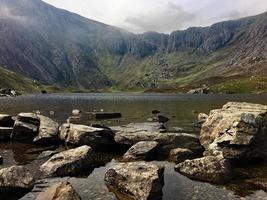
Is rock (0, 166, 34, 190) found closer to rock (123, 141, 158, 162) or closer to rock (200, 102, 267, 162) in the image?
rock (123, 141, 158, 162)

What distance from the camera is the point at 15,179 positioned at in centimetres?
2369

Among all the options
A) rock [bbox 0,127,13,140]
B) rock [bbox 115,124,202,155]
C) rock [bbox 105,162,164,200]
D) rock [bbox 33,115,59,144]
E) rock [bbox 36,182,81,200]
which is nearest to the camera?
rock [bbox 36,182,81,200]

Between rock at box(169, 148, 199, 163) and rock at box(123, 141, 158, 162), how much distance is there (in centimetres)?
185

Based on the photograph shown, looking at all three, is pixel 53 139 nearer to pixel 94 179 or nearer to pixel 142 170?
pixel 94 179

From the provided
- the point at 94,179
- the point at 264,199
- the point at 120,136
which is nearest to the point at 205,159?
the point at 264,199

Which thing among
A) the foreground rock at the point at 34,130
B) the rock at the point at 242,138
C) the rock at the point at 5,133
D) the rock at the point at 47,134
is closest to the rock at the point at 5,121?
the rock at the point at 5,133

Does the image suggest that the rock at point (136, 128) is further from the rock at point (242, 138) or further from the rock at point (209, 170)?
the rock at point (209, 170)

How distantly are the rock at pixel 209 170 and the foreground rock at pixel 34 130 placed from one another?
19.5m

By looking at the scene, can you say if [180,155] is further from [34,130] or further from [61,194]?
[34,130]

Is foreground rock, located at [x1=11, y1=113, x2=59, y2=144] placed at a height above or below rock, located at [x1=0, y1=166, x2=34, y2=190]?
above

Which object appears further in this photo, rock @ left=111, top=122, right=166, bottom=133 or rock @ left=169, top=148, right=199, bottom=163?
rock @ left=111, top=122, right=166, bottom=133

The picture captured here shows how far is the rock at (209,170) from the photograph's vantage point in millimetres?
26294

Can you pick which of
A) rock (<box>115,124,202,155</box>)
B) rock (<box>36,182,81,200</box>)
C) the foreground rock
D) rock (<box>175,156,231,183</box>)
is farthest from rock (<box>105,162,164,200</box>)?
the foreground rock

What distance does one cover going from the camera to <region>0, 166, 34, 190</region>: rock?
23.0 metres
